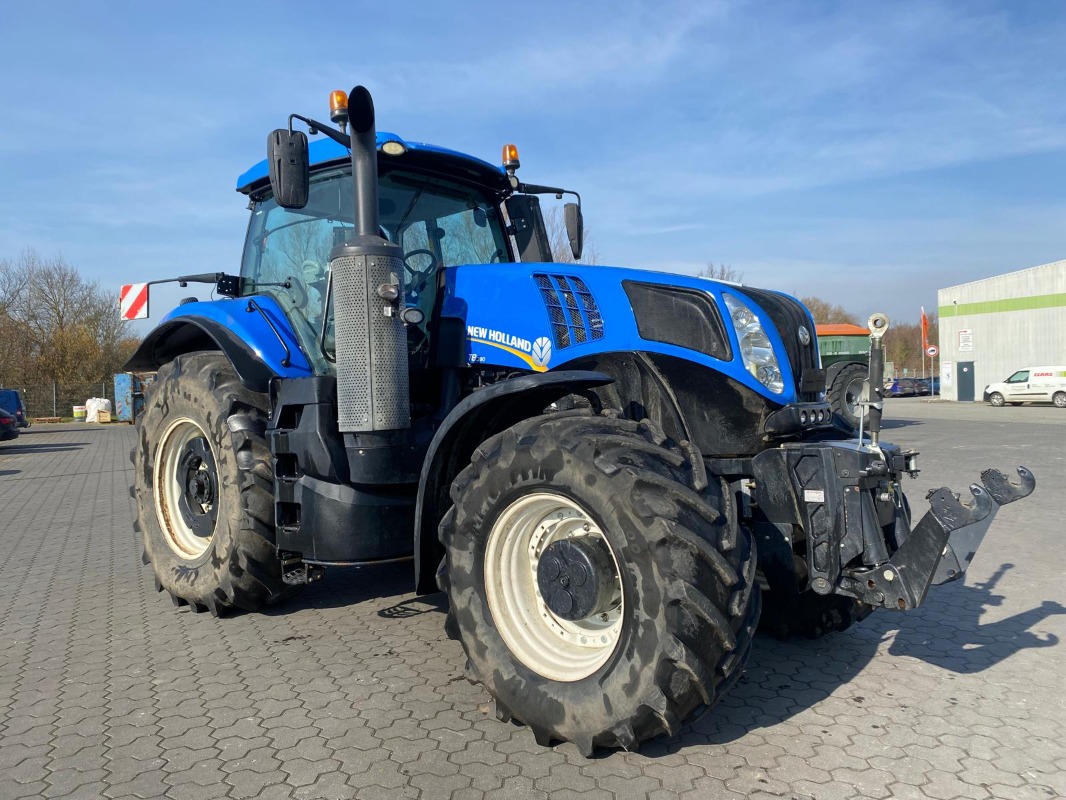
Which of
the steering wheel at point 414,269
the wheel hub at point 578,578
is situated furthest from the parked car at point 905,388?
the wheel hub at point 578,578

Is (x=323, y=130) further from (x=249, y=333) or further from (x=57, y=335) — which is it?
(x=57, y=335)

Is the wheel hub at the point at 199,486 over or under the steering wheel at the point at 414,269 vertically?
under

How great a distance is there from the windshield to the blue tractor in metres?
0.02

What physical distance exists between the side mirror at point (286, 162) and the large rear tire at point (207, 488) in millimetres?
1423

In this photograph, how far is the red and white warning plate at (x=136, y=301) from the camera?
7.32 meters

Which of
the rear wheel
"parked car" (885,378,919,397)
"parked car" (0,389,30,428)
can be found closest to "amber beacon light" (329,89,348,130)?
the rear wheel

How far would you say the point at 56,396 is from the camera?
3678 cm

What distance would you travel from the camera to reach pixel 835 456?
3285 millimetres

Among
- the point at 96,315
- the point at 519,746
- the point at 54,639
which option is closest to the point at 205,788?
the point at 519,746

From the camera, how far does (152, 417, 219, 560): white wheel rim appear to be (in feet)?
18.0

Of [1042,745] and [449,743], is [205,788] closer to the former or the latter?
[449,743]

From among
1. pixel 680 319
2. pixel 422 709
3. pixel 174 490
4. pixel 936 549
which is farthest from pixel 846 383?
pixel 422 709

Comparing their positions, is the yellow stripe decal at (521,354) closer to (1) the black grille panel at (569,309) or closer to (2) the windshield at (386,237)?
(1) the black grille panel at (569,309)

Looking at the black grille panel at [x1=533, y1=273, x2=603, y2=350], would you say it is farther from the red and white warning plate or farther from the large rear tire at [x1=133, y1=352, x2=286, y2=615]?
the red and white warning plate
